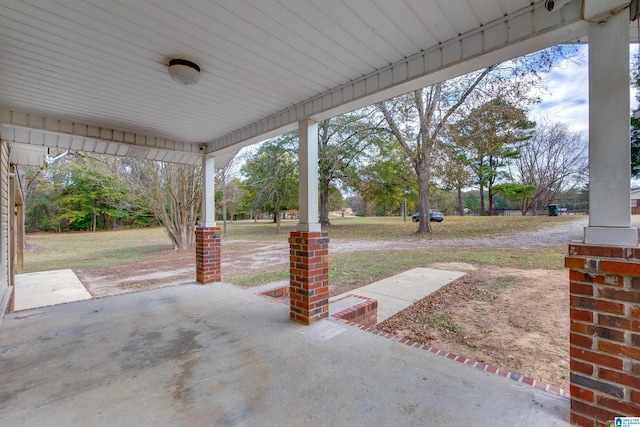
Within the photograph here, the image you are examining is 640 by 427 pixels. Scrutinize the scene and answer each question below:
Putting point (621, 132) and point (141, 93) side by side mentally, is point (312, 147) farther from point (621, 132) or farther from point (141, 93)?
point (621, 132)

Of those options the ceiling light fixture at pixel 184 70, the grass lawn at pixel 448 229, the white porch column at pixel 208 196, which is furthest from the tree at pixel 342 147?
the ceiling light fixture at pixel 184 70

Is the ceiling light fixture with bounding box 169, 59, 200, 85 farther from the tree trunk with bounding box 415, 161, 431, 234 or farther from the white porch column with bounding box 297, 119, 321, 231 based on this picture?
the tree trunk with bounding box 415, 161, 431, 234

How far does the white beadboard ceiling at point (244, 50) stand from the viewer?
5.72ft

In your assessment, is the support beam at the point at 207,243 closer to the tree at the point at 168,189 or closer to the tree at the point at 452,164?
the tree at the point at 168,189

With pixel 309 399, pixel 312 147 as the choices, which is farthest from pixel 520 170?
pixel 309 399

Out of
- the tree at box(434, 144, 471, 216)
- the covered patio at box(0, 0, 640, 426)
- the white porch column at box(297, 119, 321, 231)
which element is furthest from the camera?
the tree at box(434, 144, 471, 216)

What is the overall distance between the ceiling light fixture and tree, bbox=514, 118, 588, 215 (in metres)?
21.8

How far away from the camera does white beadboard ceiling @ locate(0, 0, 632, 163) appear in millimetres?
1744

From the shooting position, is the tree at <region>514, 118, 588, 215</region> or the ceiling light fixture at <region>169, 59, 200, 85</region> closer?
the ceiling light fixture at <region>169, 59, 200, 85</region>

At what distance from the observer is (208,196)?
191 inches


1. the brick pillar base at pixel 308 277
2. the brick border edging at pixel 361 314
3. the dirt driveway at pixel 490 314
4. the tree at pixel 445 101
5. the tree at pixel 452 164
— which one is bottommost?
the dirt driveway at pixel 490 314

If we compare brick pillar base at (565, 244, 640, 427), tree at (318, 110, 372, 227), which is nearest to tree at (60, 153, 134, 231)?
tree at (318, 110, 372, 227)

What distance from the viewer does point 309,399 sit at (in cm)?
186

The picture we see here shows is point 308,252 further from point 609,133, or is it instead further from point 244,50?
point 609,133
